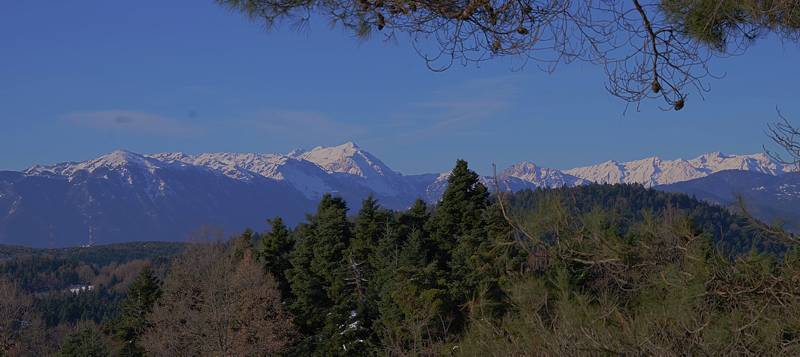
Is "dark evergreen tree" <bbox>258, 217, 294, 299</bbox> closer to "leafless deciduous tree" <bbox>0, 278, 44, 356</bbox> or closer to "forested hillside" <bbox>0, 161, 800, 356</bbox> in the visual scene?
"forested hillside" <bbox>0, 161, 800, 356</bbox>

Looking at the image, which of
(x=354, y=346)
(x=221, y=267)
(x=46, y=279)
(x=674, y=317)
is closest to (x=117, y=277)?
(x=46, y=279)

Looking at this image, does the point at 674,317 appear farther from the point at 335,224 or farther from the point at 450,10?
the point at 335,224

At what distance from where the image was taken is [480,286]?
73.2ft

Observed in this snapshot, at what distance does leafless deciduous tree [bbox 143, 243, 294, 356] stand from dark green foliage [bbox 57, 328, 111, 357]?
94.2 inches

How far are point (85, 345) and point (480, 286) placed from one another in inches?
468

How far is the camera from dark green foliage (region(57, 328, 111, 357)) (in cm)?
2488

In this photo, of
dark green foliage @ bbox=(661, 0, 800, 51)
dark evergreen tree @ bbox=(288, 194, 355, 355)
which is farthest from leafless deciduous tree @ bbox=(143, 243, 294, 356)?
dark green foliage @ bbox=(661, 0, 800, 51)

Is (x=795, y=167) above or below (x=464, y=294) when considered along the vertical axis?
above

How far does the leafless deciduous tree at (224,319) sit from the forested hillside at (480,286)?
7cm

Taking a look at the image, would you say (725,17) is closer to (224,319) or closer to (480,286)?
(480,286)


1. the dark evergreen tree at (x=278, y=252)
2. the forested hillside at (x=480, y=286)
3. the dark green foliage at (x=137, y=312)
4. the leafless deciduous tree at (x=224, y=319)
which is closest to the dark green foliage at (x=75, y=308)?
the forested hillside at (x=480, y=286)

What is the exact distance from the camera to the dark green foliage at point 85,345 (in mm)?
24875

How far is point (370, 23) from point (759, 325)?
8.46ft

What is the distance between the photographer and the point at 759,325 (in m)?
4.45
